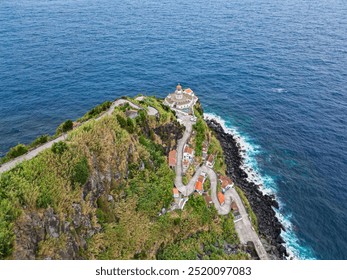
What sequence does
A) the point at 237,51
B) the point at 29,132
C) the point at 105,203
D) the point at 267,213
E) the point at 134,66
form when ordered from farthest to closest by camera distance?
1. the point at 237,51
2. the point at 134,66
3. the point at 29,132
4. the point at 267,213
5. the point at 105,203

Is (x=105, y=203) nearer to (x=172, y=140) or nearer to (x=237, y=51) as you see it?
(x=172, y=140)

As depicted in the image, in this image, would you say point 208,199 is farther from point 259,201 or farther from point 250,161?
point 250,161

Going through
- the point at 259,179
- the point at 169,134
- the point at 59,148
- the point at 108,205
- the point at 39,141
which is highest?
the point at 59,148

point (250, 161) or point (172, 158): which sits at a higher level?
point (172, 158)

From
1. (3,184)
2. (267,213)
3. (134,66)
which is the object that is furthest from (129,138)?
(134,66)

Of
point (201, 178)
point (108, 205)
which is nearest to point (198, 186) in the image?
point (201, 178)

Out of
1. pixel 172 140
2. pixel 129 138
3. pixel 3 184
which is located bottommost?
pixel 172 140
